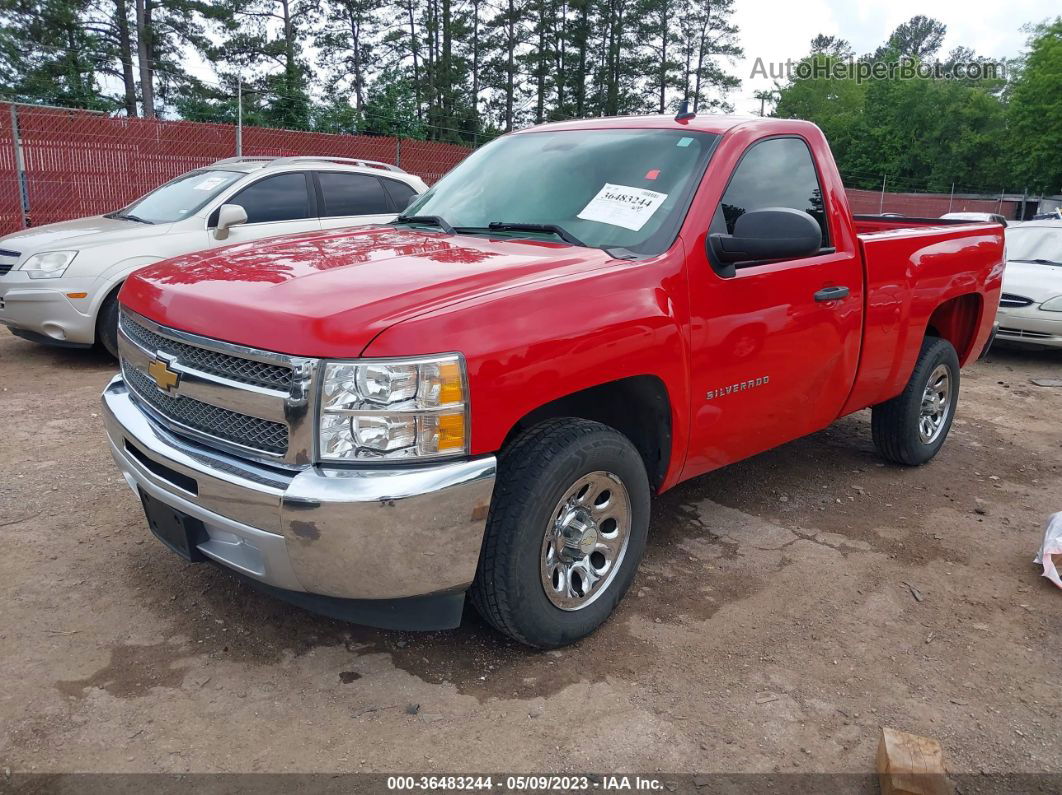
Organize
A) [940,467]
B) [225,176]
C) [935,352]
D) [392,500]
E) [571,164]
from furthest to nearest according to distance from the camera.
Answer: [225,176] → [940,467] → [935,352] → [571,164] → [392,500]

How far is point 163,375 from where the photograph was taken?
280 cm

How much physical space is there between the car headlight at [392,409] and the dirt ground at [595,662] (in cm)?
89

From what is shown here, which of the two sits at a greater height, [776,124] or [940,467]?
[776,124]

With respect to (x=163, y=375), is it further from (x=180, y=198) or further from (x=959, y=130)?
(x=959, y=130)

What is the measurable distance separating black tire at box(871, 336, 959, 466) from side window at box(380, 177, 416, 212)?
17.1 feet

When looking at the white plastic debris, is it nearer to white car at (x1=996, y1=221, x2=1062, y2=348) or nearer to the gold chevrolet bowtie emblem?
the gold chevrolet bowtie emblem

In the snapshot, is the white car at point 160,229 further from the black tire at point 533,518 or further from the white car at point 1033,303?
the white car at point 1033,303

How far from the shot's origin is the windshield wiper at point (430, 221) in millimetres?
3672

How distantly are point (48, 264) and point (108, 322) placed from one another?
2.01 ft

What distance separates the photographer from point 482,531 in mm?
2537

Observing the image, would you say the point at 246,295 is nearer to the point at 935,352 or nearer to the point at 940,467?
the point at 935,352

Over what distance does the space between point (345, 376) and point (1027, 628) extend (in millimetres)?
2838

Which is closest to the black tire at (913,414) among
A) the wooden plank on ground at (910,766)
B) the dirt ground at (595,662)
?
the dirt ground at (595,662)

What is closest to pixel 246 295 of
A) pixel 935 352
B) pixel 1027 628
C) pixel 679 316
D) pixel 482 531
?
pixel 482 531
